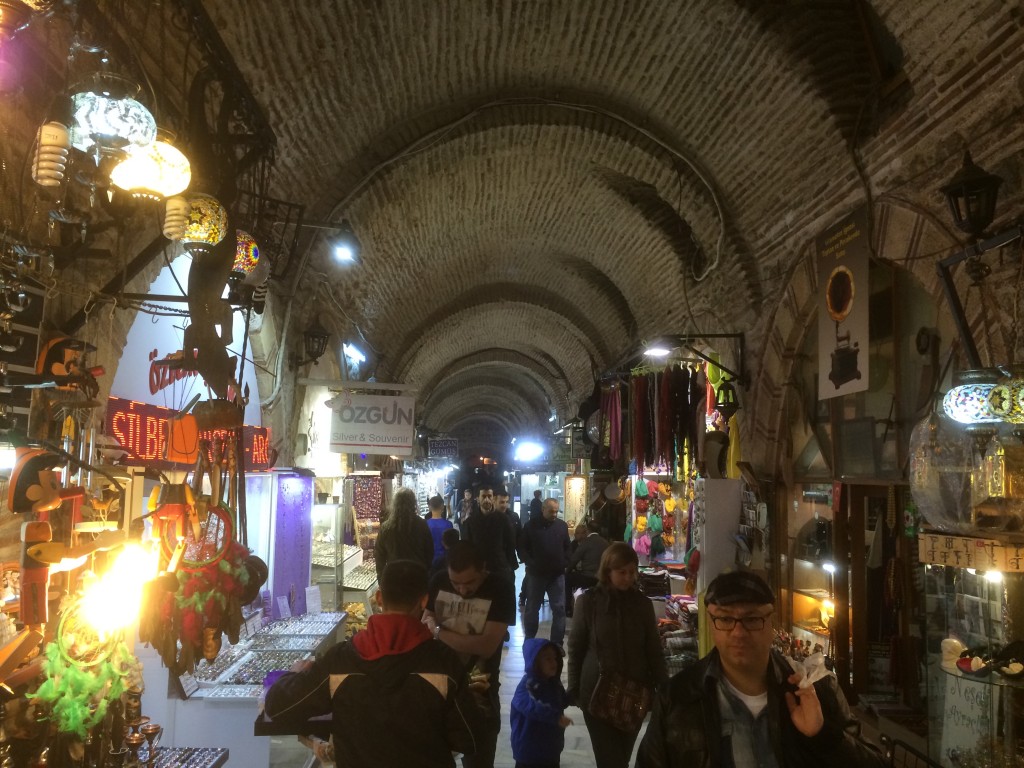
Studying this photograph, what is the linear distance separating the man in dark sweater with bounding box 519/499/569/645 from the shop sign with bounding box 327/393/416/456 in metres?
1.70

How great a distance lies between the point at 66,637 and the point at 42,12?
6.96ft

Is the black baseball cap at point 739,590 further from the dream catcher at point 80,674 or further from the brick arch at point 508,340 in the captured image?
the brick arch at point 508,340

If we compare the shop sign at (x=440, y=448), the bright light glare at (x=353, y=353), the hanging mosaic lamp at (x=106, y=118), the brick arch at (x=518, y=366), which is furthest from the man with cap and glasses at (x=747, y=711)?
the shop sign at (x=440, y=448)

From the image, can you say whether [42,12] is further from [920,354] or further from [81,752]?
[920,354]

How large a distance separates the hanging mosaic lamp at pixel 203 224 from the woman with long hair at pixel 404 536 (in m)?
3.39

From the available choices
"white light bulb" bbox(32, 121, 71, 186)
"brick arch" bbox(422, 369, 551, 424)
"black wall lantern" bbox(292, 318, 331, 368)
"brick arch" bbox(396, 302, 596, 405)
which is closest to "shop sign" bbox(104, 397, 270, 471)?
"white light bulb" bbox(32, 121, 71, 186)

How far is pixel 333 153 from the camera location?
266 inches

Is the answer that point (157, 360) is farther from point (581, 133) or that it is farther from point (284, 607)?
point (581, 133)

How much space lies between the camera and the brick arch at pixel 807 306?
4.13 meters

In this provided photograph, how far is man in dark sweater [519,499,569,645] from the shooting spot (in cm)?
737

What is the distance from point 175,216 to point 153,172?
0.48m

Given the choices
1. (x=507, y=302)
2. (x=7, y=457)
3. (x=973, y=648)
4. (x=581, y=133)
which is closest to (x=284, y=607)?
(x=7, y=457)

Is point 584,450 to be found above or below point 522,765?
above

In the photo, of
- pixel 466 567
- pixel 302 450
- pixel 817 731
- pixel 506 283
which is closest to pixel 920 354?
pixel 466 567
